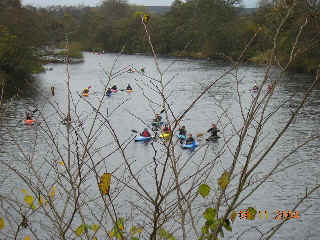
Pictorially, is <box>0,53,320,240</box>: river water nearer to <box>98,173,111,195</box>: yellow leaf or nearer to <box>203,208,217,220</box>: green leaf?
<box>203,208,217,220</box>: green leaf

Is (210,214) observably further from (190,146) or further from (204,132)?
(204,132)

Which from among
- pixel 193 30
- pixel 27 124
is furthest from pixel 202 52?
pixel 27 124

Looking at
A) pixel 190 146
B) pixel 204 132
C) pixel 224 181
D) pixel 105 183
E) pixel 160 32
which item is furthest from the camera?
pixel 160 32

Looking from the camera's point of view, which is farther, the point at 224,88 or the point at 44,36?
the point at 44,36

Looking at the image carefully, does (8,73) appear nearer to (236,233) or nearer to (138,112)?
(138,112)

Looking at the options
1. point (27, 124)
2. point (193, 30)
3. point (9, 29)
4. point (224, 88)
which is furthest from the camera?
point (193, 30)

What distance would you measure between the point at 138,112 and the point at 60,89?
13647mm

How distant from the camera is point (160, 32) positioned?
87000 mm

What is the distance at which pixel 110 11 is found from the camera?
13812 cm

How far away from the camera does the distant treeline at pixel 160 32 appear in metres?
45.0

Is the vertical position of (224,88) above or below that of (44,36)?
below

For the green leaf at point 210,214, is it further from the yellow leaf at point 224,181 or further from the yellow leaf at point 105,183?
the yellow leaf at point 105,183

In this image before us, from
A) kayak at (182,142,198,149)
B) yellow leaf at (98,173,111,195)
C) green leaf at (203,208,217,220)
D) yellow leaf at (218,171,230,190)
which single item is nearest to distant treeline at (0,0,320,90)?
yellow leaf at (218,171,230,190)

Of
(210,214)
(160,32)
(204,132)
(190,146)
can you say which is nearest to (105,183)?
(210,214)
